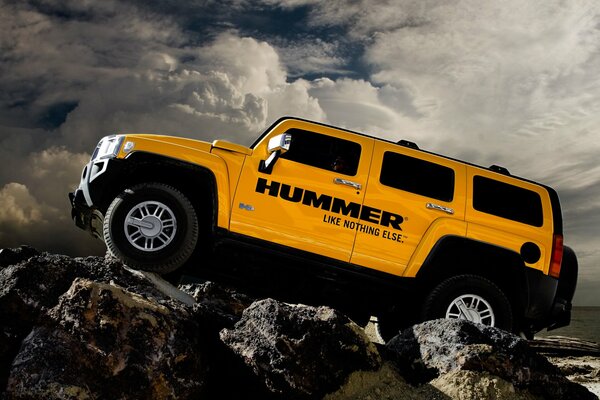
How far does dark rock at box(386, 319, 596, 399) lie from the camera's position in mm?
4121

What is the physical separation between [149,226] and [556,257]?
14.2 ft

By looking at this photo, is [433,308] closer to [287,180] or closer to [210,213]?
[287,180]

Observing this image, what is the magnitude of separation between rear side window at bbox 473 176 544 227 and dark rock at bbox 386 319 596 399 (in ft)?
6.58

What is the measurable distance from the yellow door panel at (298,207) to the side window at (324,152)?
0.28 ft

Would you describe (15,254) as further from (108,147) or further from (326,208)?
(326,208)

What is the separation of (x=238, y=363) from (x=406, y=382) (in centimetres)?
121

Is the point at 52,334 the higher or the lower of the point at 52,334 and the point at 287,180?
the lower

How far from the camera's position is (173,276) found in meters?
5.80

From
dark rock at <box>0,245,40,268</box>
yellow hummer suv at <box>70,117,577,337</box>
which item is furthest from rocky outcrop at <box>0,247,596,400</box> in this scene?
yellow hummer suv at <box>70,117,577,337</box>

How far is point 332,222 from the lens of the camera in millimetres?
5668

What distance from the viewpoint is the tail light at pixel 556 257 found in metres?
6.19

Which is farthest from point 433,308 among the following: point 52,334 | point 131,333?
point 52,334

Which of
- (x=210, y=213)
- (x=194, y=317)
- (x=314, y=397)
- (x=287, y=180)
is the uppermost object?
(x=287, y=180)

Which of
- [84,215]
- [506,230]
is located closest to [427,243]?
[506,230]
